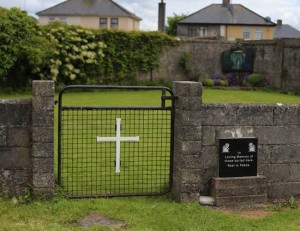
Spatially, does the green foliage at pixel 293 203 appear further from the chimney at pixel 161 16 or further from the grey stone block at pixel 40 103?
the chimney at pixel 161 16

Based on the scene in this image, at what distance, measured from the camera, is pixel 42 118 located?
18.5ft

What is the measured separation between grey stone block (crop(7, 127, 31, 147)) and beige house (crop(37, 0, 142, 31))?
51044mm

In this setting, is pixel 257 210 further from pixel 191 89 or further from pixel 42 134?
pixel 42 134

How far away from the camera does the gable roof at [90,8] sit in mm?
56344

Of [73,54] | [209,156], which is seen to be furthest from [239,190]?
[73,54]

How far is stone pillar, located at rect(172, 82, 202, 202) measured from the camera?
595cm

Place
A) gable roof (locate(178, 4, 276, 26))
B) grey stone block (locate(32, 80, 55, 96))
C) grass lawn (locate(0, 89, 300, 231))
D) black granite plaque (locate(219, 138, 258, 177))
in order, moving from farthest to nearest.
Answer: gable roof (locate(178, 4, 276, 26)) < black granite plaque (locate(219, 138, 258, 177)) < grey stone block (locate(32, 80, 55, 96)) < grass lawn (locate(0, 89, 300, 231))

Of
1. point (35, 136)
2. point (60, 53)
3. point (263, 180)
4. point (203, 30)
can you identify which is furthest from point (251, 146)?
point (203, 30)

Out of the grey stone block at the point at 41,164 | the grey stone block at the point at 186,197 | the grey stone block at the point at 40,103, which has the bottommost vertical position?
the grey stone block at the point at 186,197

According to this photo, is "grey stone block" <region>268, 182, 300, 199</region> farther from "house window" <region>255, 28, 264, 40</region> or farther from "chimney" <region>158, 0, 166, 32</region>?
"house window" <region>255, 28, 264, 40</region>

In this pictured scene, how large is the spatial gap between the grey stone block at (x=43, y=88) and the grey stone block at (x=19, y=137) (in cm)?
47

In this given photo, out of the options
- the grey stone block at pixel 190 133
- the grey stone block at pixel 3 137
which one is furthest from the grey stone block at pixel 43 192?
the grey stone block at pixel 190 133

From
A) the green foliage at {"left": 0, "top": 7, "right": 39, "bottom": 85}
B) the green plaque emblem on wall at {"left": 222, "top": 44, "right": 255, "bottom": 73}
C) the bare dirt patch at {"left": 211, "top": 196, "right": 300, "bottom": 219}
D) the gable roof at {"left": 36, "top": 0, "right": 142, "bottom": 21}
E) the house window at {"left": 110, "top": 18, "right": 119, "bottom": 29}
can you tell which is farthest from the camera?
the house window at {"left": 110, "top": 18, "right": 119, "bottom": 29}

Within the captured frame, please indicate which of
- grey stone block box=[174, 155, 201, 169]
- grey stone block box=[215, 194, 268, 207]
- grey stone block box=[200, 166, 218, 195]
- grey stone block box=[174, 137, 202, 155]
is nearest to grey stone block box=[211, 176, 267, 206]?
grey stone block box=[215, 194, 268, 207]
